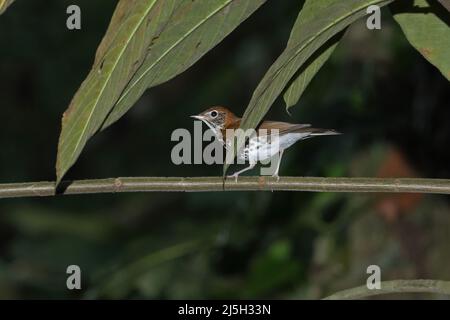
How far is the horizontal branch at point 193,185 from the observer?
1693mm

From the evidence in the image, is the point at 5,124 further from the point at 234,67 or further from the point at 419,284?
the point at 419,284

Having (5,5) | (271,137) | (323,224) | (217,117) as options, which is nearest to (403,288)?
(5,5)

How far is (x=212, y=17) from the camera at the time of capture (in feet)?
5.55

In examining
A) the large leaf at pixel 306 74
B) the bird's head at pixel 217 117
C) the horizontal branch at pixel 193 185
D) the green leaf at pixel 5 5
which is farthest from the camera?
the bird's head at pixel 217 117

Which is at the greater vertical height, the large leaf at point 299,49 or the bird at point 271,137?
the large leaf at point 299,49

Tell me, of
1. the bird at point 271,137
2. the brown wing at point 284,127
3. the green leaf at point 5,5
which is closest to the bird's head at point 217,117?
the bird at point 271,137

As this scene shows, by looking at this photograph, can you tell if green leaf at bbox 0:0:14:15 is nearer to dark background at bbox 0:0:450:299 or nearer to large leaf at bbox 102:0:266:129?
large leaf at bbox 102:0:266:129

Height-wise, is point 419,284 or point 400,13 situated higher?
point 400,13

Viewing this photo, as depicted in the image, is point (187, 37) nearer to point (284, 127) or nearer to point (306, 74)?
point (306, 74)

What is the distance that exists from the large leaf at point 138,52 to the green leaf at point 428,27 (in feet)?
1.40

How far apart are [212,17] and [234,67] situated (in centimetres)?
571

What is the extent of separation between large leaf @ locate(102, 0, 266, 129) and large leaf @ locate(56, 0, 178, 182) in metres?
0.08

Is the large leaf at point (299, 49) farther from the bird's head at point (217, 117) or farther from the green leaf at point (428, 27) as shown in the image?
the bird's head at point (217, 117)
